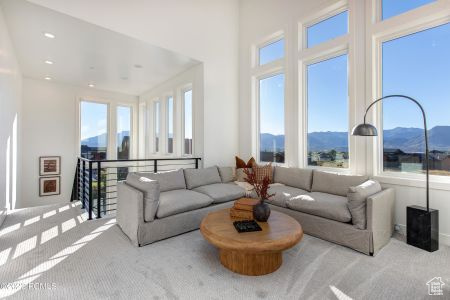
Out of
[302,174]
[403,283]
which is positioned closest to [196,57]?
[302,174]

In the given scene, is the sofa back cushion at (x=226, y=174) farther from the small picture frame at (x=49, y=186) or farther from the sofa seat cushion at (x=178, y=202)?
the small picture frame at (x=49, y=186)

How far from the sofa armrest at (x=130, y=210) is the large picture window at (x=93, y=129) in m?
4.18

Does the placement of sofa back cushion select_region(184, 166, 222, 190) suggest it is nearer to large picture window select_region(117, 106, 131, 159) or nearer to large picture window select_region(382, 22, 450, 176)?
large picture window select_region(382, 22, 450, 176)

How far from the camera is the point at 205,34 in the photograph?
455 cm

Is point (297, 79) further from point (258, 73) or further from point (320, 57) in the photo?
point (258, 73)

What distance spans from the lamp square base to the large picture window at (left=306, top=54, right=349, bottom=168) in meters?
1.19

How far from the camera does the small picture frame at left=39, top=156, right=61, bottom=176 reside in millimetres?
5659

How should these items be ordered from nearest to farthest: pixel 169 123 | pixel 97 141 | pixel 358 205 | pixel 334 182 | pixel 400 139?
pixel 358 205
pixel 400 139
pixel 334 182
pixel 169 123
pixel 97 141

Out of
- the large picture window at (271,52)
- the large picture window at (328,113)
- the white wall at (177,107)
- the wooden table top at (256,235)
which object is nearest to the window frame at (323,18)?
the large picture window at (328,113)

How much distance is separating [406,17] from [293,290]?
348cm

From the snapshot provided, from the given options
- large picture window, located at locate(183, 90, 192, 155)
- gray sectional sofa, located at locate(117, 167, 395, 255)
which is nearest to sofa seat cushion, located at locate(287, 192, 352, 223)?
gray sectional sofa, located at locate(117, 167, 395, 255)

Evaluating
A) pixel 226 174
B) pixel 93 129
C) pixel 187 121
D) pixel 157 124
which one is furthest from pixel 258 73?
pixel 93 129

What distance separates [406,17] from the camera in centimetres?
286

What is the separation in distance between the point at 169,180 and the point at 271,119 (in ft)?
8.14
